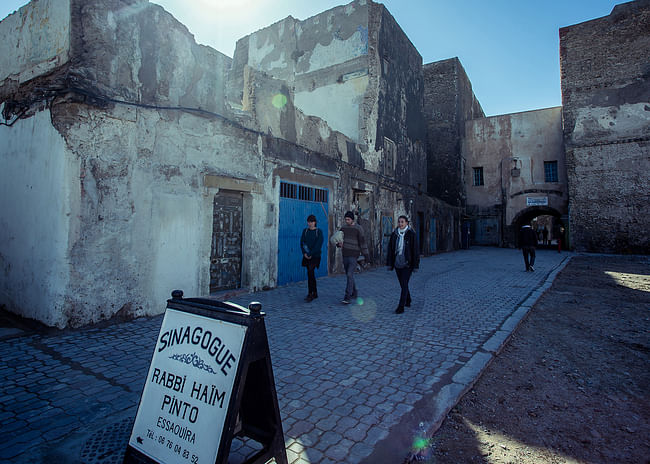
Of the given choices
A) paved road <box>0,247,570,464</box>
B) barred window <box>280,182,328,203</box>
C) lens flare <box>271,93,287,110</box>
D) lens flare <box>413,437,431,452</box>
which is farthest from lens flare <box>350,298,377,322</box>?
lens flare <box>271,93,287,110</box>

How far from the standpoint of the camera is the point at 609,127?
2002cm

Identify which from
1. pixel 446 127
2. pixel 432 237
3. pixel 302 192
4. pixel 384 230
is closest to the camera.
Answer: pixel 302 192

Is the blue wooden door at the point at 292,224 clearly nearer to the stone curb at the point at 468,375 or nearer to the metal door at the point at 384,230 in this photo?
the metal door at the point at 384,230

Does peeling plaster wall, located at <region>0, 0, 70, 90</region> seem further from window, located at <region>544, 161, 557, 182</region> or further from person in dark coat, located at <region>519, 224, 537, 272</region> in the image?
window, located at <region>544, 161, 557, 182</region>

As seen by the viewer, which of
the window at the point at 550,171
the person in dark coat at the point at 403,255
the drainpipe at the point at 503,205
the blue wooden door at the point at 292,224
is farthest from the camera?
the drainpipe at the point at 503,205

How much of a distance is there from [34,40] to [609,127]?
2570 centimetres

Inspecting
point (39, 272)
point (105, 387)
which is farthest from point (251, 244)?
point (105, 387)

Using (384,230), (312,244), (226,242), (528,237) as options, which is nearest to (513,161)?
(528,237)

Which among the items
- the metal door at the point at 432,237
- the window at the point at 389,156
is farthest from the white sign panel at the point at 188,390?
the metal door at the point at 432,237

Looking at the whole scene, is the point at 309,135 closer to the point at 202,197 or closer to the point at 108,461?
the point at 202,197

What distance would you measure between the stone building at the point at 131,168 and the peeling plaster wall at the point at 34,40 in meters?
0.03

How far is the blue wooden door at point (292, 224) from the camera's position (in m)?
8.63

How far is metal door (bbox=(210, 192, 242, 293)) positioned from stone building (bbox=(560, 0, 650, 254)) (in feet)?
70.3

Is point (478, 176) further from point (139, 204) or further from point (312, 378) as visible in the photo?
point (312, 378)
